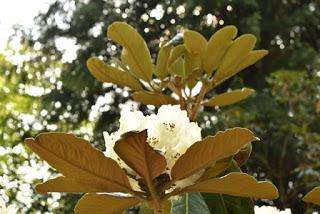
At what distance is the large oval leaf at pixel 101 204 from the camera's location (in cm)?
60

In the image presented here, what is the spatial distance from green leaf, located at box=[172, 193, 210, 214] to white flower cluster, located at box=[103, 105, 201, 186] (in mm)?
68

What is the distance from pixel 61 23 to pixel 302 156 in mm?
3037

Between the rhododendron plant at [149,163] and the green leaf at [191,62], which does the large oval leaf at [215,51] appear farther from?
the rhododendron plant at [149,163]

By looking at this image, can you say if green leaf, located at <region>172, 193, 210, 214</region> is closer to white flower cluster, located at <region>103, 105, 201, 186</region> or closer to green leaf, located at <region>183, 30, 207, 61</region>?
white flower cluster, located at <region>103, 105, 201, 186</region>

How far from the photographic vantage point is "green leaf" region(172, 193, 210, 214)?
2.08 ft

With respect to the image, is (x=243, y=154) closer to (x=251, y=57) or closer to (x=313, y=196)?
(x=313, y=196)

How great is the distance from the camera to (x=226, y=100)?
1.00 m

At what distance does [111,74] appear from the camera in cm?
92

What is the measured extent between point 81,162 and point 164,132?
0.29 ft

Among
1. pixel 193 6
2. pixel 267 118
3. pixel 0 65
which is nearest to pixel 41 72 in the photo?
pixel 0 65

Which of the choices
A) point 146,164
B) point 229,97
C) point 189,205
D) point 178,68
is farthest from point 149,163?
point 229,97

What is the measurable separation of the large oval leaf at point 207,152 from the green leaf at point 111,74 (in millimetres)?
369

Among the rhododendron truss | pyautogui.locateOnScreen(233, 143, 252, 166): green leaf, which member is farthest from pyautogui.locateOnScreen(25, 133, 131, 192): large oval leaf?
pyautogui.locateOnScreen(233, 143, 252, 166): green leaf

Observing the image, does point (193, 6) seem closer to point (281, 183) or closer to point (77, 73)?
point (77, 73)
